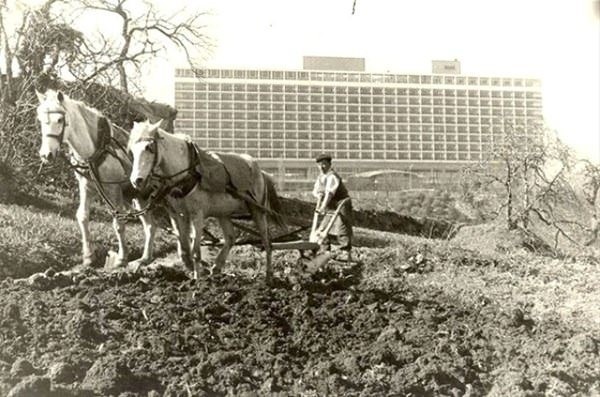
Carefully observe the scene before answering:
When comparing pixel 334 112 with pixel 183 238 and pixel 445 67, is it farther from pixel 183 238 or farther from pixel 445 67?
pixel 183 238

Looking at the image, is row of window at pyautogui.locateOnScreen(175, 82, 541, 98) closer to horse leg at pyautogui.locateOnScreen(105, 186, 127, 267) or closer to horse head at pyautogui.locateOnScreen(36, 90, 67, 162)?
horse leg at pyautogui.locateOnScreen(105, 186, 127, 267)

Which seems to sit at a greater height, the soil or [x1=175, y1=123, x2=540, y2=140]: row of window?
[x1=175, y1=123, x2=540, y2=140]: row of window

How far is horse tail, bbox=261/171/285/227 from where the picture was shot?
326 inches

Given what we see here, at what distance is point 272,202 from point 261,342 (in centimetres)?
321

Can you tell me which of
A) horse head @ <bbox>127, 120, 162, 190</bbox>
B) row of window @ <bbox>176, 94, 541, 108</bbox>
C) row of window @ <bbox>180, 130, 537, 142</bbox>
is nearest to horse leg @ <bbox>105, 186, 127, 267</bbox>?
horse head @ <bbox>127, 120, 162, 190</bbox>

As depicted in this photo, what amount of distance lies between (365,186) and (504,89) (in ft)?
24.3

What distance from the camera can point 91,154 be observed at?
24.0 feet

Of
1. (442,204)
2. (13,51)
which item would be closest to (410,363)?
(13,51)

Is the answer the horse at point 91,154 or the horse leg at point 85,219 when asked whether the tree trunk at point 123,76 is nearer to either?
the horse at point 91,154

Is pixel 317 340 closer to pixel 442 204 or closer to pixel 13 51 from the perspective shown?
pixel 13 51

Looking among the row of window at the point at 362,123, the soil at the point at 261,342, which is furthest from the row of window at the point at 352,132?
the soil at the point at 261,342

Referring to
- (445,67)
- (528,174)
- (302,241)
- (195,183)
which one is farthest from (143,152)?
(445,67)

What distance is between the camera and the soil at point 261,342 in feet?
15.7

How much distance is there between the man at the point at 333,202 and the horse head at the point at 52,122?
11.3 ft
